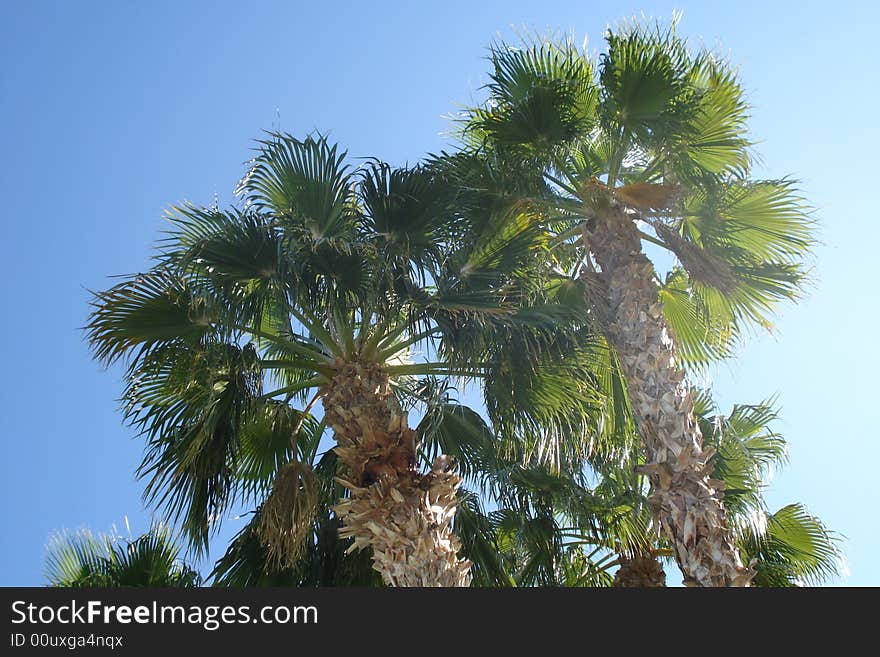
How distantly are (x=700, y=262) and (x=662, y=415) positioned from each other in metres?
2.19

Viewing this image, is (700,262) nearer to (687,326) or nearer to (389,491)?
(687,326)

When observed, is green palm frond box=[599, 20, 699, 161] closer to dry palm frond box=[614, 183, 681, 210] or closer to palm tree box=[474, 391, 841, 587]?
dry palm frond box=[614, 183, 681, 210]

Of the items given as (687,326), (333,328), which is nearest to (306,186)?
(333,328)

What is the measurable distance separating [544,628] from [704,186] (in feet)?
20.7

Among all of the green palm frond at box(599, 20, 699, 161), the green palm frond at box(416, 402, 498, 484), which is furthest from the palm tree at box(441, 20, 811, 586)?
the green palm frond at box(416, 402, 498, 484)

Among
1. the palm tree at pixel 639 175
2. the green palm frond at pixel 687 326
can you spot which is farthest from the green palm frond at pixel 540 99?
the green palm frond at pixel 687 326

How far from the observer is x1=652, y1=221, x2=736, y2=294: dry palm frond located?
845cm

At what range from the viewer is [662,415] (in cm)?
693

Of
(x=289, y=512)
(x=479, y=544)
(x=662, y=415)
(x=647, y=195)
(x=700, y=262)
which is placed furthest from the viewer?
(x=479, y=544)

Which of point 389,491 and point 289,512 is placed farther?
point 289,512

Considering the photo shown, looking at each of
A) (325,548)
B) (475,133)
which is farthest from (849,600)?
(475,133)

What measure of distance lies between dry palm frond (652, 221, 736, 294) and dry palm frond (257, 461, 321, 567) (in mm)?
4076

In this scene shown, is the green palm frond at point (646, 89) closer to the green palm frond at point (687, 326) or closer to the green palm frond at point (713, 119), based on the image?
the green palm frond at point (713, 119)

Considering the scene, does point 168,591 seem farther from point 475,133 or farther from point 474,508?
point 475,133
